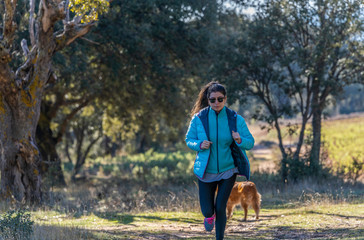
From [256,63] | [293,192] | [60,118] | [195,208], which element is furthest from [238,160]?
[60,118]

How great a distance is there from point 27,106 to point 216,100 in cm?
690

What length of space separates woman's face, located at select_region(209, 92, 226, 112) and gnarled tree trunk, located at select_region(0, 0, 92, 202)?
6.31 m

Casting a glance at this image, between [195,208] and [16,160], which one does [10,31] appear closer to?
[16,160]

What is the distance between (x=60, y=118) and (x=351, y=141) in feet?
78.2

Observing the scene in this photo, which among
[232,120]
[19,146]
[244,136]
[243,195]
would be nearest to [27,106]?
[19,146]

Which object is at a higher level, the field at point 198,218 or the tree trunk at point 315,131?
the tree trunk at point 315,131

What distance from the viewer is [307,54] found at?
1529 cm

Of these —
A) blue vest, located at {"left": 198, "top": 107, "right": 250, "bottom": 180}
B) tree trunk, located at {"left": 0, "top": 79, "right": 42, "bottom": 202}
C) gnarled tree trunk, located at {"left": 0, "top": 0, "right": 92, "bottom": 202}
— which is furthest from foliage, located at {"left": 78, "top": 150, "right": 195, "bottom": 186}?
blue vest, located at {"left": 198, "top": 107, "right": 250, "bottom": 180}

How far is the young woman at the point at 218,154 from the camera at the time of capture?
5.53 metres

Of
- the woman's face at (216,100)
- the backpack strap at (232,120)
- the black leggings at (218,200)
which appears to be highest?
the woman's face at (216,100)

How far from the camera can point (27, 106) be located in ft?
36.2

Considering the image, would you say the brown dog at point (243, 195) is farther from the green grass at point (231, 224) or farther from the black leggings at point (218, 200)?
the black leggings at point (218, 200)

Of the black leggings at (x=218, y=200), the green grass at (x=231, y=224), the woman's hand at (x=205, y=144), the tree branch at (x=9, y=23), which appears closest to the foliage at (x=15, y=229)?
the green grass at (x=231, y=224)

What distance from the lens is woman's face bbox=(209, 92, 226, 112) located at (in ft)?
18.2
